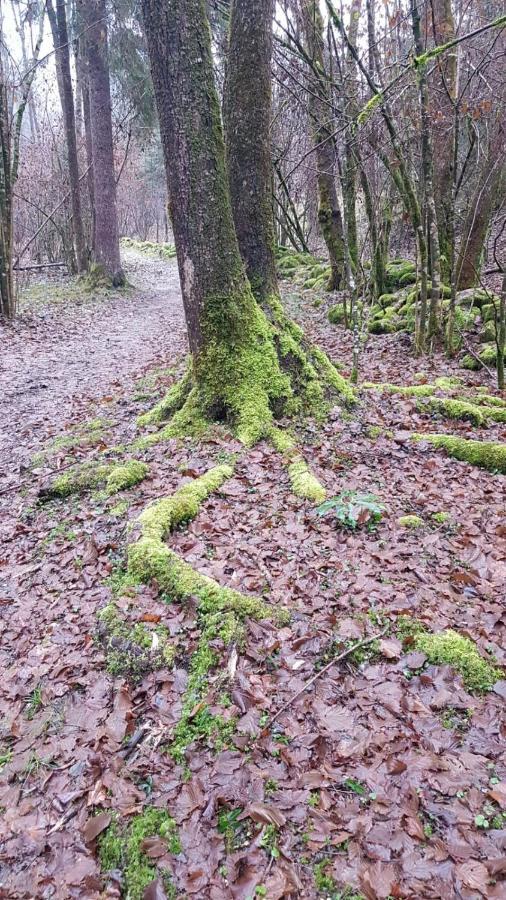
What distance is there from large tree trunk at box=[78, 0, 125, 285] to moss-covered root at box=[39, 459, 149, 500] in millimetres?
12768

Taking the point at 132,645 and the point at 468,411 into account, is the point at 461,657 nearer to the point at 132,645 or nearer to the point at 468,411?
the point at 132,645

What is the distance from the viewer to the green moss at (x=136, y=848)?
196 cm

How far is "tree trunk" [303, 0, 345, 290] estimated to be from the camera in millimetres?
9977

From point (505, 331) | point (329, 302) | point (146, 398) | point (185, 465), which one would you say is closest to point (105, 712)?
point (185, 465)

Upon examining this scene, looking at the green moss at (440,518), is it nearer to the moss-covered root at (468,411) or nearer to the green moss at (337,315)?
the moss-covered root at (468,411)

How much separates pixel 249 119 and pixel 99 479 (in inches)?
152

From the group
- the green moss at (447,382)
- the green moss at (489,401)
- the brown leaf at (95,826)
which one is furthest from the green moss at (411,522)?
the green moss at (447,382)

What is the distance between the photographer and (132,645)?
116 inches

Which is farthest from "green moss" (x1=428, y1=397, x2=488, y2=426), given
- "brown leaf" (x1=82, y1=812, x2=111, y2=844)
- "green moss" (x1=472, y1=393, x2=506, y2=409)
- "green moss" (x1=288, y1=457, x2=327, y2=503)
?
"brown leaf" (x1=82, y1=812, x2=111, y2=844)

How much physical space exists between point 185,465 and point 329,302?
9.04m

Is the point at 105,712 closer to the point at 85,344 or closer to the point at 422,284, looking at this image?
the point at 422,284

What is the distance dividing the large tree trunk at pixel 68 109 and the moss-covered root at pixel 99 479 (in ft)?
46.3

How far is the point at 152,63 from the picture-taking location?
448 centimetres

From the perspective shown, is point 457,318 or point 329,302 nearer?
point 457,318
